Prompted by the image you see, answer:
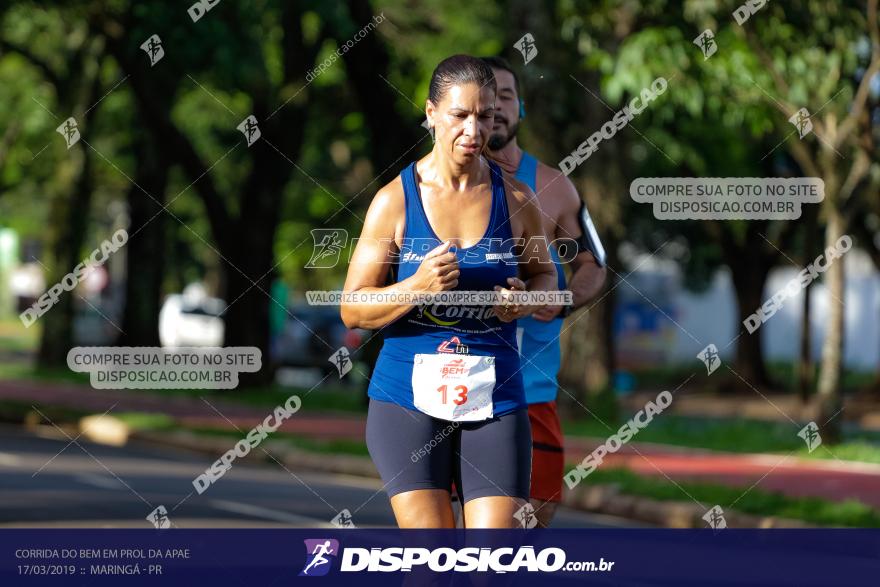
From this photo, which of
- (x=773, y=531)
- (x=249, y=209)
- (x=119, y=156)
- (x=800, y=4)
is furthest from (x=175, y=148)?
(x=773, y=531)

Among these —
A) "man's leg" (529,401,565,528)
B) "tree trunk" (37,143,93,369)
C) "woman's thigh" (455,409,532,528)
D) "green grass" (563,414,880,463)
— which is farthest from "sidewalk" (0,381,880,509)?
"woman's thigh" (455,409,532,528)

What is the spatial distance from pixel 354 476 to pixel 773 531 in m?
8.75

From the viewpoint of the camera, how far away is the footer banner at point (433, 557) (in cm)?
507

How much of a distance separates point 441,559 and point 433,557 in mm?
37

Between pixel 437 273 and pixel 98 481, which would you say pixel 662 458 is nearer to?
pixel 98 481

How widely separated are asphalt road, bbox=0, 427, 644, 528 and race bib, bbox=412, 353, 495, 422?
635 centimetres

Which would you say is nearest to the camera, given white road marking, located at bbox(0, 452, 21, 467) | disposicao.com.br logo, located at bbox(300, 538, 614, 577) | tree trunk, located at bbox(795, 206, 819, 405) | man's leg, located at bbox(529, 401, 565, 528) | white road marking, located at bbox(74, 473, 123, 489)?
disposicao.com.br logo, located at bbox(300, 538, 614, 577)

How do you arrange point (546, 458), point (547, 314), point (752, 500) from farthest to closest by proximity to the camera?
1. point (752, 500)
2. point (546, 458)
3. point (547, 314)

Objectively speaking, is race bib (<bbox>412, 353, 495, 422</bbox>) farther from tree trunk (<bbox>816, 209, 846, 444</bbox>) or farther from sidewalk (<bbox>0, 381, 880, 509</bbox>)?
tree trunk (<bbox>816, 209, 846, 444</bbox>)

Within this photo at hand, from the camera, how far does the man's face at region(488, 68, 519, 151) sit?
6.41 meters

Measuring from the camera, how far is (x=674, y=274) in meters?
50.1

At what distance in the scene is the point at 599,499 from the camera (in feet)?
45.4

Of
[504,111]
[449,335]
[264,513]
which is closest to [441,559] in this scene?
[449,335]

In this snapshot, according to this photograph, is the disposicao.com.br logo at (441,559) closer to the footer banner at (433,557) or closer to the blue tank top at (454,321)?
the footer banner at (433,557)
